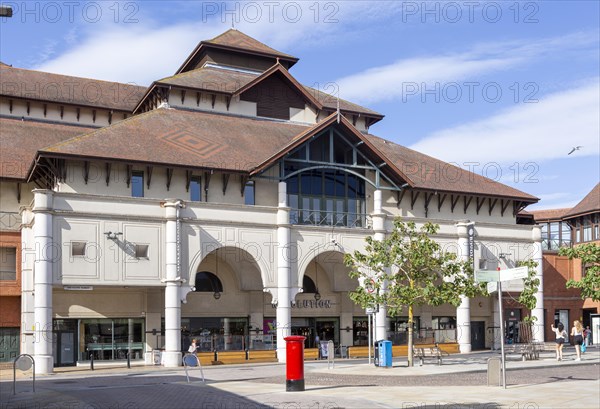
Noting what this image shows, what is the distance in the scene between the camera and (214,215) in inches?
1576

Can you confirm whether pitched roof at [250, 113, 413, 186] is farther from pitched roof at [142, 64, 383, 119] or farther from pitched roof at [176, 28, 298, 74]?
pitched roof at [176, 28, 298, 74]

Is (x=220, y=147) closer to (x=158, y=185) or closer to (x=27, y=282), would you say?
(x=158, y=185)

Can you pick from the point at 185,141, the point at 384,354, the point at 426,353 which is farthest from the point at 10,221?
the point at 426,353

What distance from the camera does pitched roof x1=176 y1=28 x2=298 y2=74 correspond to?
179 ft

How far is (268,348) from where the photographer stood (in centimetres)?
4234

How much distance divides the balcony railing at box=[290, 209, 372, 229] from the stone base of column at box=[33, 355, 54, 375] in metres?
13.7

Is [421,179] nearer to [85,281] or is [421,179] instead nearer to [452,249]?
[452,249]

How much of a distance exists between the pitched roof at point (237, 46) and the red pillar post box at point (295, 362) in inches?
1358

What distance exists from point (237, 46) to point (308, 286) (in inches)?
677

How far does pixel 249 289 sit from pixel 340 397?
22.7m

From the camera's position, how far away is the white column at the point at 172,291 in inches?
1508

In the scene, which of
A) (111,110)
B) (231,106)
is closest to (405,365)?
(231,106)

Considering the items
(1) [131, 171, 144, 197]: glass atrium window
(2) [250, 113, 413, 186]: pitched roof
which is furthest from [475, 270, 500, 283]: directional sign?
(1) [131, 171, 144, 197]: glass atrium window

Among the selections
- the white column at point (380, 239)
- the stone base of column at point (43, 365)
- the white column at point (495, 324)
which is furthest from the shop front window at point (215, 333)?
the white column at point (495, 324)
